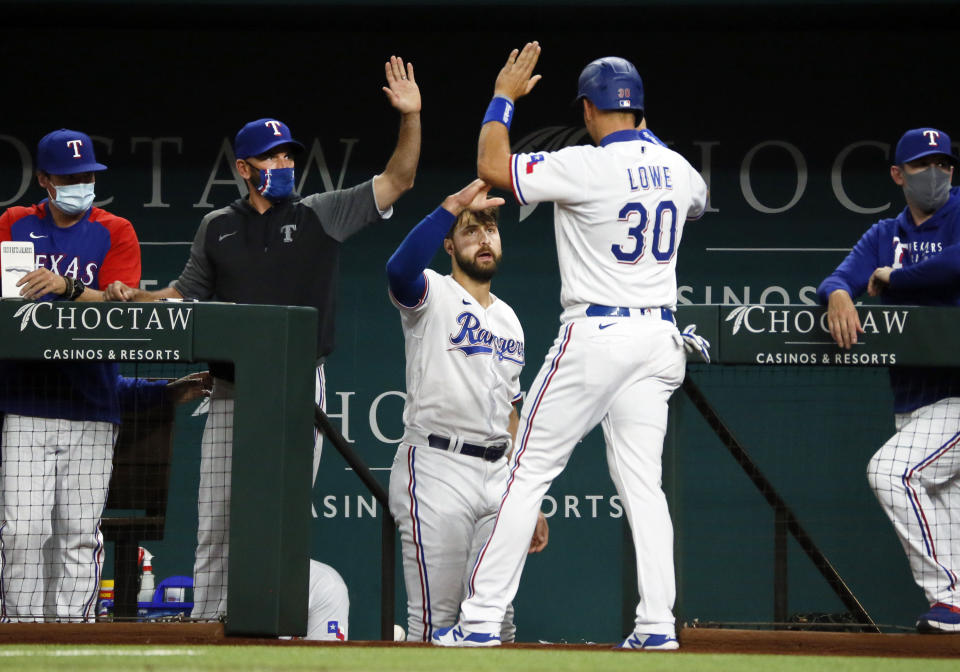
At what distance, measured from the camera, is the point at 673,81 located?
6.55 meters

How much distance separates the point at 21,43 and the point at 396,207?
2.03 m

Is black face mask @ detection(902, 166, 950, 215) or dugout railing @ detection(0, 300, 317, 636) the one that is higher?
black face mask @ detection(902, 166, 950, 215)

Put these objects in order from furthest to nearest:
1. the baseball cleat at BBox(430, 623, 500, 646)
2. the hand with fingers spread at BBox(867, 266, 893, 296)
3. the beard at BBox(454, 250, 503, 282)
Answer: the beard at BBox(454, 250, 503, 282) < the hand with fingers spread at BBox(867, 266, 893, 296) < the baseball cleat at BBox(430, 623, 500, 646)

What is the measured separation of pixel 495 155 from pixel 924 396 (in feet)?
5.15

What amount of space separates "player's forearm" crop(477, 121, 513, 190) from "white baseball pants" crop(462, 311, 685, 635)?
0.46m

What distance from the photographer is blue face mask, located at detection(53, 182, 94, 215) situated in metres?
4.40

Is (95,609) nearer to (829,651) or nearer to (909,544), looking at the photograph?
(829,651)

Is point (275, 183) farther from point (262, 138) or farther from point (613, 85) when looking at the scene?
point (613, 85)

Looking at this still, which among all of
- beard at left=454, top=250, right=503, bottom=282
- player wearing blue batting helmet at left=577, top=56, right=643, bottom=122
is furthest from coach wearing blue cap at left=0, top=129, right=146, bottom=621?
player wearing blue batting helmet at left=577, top=56, right=643, bottom=122

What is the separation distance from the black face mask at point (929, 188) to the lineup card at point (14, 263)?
9.28 feet

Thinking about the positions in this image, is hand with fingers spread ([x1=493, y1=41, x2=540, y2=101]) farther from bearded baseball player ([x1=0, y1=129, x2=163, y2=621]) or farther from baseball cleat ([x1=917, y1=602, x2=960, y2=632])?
baseball cleat ([x1=917, y1=602, x2=960, y2=632])

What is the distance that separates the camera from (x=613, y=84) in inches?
149

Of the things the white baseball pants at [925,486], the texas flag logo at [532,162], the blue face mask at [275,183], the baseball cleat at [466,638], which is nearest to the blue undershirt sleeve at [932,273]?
the white baseball pants at [925,486]

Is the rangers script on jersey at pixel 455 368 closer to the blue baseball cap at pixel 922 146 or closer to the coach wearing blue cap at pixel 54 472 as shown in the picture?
the coach wearing blue cap at pixel 54 472
